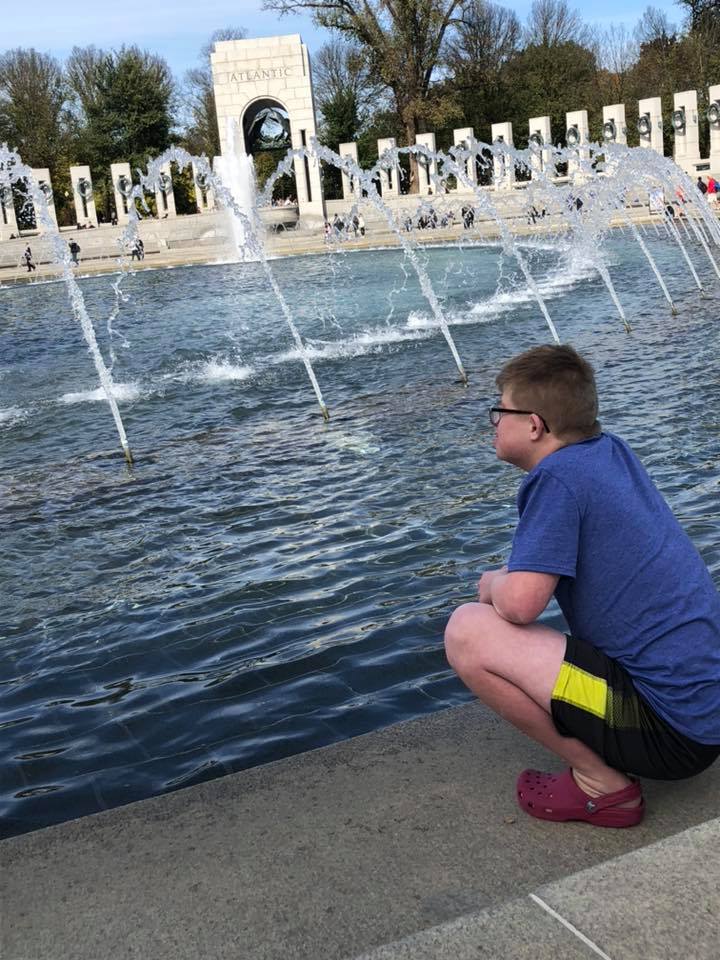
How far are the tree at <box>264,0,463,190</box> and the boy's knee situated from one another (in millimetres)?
58781

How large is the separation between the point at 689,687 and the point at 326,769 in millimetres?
1067

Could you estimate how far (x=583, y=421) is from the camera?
109 inches

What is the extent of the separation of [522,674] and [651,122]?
52534mm

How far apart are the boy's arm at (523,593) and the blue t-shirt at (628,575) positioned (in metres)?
0.02

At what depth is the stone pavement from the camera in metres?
2.14

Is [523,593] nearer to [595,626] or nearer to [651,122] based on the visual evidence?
[595,626]

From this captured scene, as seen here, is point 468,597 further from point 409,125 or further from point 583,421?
point 409,125

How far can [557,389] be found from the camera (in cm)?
275

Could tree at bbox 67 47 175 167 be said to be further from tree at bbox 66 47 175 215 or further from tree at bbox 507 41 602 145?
tree at bbox 507 41 602 145

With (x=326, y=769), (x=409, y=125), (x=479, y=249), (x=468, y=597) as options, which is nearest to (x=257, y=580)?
(x=468, y=597)

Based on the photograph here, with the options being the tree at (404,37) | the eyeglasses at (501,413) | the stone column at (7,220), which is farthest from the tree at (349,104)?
the eyeglasses at (501,413)

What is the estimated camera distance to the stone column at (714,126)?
157ft

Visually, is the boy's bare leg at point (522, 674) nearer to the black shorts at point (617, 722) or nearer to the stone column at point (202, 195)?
the black shorts at point (617, 722)

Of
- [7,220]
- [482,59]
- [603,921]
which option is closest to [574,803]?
[603,921]
